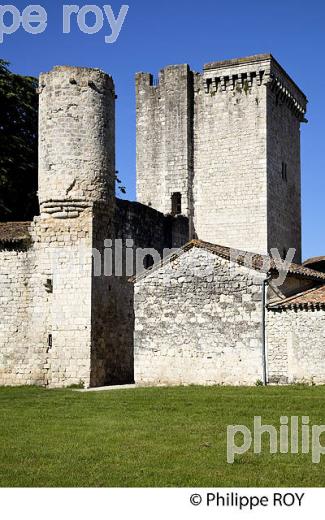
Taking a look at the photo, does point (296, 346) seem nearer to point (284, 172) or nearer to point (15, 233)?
point (15, 233)

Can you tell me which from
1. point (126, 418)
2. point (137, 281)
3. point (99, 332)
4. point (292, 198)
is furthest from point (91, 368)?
point (292, 198)

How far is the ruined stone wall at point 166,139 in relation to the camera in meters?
29.3

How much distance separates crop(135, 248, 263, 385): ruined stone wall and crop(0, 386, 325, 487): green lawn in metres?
1.20

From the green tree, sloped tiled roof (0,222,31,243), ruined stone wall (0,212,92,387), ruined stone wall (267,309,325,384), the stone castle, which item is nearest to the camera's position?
ruined stone wall (267,309,325,384)

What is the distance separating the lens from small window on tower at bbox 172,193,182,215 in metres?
29.5

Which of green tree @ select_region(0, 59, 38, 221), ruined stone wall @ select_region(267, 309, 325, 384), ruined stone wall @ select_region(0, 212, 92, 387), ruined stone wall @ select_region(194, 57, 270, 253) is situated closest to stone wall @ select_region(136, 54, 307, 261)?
ruined stone wall @ select_region(194, 57, 270, 253)

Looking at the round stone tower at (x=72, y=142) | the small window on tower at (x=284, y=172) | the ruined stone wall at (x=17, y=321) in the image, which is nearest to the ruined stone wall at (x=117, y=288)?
the round stone tower at (x=72, y=142)

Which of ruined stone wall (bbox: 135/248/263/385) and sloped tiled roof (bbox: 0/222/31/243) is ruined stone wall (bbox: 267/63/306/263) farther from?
sloped tiled roof (bbox: 0/222/31/243)

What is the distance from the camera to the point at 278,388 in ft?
58.5

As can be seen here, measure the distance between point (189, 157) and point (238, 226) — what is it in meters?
3.23

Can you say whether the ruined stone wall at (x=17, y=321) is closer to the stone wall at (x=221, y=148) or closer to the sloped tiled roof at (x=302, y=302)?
the sloped tiled roof at (x=302, y=302)

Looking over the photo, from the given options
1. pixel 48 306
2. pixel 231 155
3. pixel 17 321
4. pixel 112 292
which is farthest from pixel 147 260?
pixel 231 155

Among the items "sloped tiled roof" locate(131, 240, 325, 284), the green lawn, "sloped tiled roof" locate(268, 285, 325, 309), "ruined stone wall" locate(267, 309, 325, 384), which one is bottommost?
the green lawn

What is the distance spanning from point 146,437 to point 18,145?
2115 centimetres
